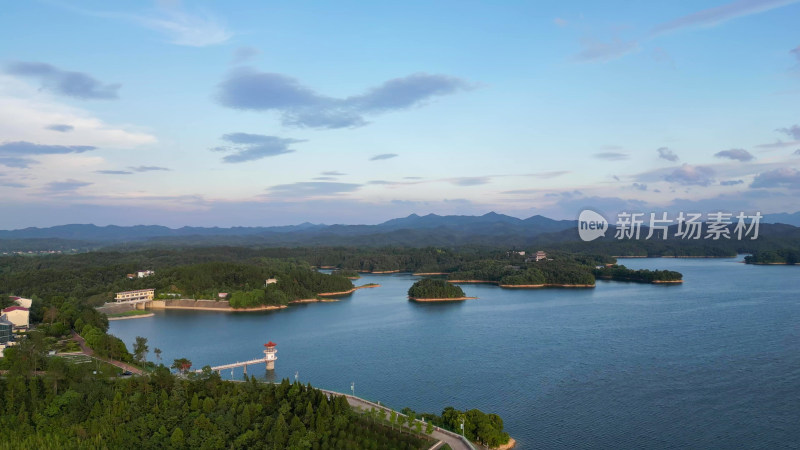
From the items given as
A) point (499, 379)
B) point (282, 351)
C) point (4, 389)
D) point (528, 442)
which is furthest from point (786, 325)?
point (4, 389)

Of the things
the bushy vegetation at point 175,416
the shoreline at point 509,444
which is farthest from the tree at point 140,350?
the shoreline at point 509,444

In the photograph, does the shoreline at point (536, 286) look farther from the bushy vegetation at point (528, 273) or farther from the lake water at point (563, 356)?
the lake water at point (563, 356)

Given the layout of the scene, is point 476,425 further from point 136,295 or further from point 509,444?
point 136,295

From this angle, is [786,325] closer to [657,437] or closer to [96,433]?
[657,437]

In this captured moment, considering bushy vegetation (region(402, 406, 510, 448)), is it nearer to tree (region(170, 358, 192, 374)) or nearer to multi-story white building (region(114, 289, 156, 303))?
tree (region(170, 358, 192, 374))

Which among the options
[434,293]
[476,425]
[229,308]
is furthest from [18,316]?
[434,293]
